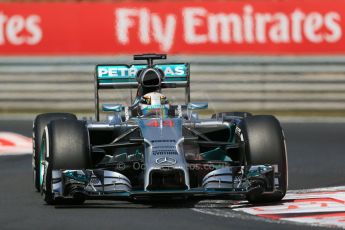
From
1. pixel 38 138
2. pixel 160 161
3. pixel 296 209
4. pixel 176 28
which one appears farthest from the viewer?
pixel 176 28

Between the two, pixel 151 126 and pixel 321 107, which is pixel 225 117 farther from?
pixel 321 107

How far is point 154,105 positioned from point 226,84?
8.00 meters

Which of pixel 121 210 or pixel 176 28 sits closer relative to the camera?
pixel 121 210

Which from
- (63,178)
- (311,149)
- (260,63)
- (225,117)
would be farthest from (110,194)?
(260,63)

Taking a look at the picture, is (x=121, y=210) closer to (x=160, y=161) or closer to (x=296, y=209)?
(x=160, y=161)

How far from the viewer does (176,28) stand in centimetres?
2086

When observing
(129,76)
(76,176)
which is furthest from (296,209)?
(129,76)

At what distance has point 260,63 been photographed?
20859 mm

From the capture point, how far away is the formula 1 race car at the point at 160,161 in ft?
37.1

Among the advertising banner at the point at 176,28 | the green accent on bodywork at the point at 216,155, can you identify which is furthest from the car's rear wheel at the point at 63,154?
the advertising banner at the point at 176,28

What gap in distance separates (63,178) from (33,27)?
33.4 feet

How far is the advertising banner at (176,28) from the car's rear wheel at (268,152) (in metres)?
9.00

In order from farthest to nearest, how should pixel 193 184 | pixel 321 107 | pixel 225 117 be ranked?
pixel 321 107
pixel 225 117
pixel 193 184

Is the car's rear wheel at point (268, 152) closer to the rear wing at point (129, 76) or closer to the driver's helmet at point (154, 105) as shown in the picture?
the driver's helmet at point (154, 105)
